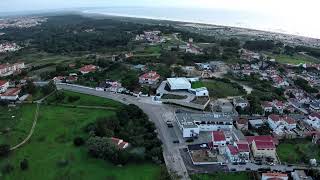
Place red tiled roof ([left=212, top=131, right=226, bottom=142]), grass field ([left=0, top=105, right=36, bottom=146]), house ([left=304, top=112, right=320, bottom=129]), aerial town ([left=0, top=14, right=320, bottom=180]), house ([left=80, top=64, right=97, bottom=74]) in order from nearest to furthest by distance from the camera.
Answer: aerial town ([left=0, top=14, right=320, bottom=180]) → red tiled roof ([left=212, top=131, right=226, bottom=142]) → grass field ([left=0, top=105, right=36, bottom=146]) → house ([left=304, top=112, right=320, bottom=129]) → house ([left=80, top=64, right=97, bottom=74])

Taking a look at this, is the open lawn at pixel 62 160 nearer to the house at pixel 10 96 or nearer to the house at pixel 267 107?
the house at pixel 10 96

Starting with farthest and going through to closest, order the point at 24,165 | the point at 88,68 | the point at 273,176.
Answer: the point at 88,68 < the point at 24,165 < the point at 273,176

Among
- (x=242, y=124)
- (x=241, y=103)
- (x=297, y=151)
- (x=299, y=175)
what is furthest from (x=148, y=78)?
(x=299, y=175)

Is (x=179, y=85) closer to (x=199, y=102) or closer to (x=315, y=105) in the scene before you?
(x=199, y=102)

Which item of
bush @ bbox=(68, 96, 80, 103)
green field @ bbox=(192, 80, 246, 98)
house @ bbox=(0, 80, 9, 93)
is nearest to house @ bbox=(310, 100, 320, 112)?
green field @ bbox=(192, 80, 246, 98)

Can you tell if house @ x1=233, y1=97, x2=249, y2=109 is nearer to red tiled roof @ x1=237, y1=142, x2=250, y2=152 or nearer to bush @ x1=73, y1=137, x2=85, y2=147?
red tiled roof @ x1=237, y1=142, x2=250, y2=152
